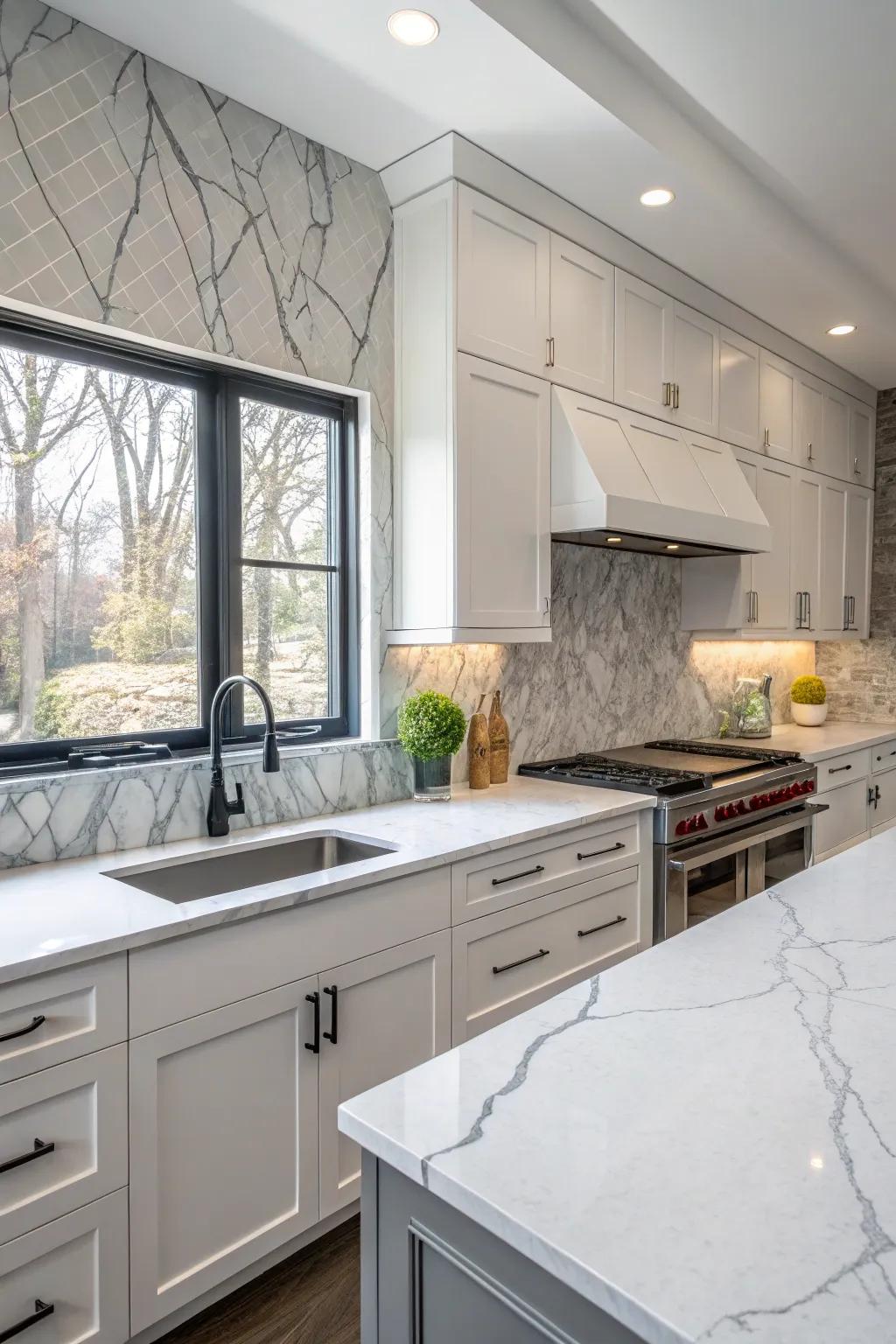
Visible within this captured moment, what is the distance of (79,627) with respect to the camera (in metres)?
2.25

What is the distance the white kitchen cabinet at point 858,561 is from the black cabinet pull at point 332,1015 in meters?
4.17

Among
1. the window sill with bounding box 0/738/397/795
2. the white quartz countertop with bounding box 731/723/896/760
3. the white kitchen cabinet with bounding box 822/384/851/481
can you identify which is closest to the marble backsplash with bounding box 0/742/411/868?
the window sill with bounding box 0/738/397/795

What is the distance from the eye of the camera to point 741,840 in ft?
10.6

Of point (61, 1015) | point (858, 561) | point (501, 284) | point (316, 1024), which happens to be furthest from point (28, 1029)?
point (858, 561)

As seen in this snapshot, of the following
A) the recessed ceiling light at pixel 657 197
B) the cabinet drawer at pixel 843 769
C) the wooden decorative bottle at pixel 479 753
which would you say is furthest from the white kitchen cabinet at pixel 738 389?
the wooden decorative bottle at pixel 479 753

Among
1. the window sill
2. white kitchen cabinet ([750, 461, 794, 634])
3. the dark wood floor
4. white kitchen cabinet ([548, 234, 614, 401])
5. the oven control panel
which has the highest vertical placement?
white kitchen cabinet ([548, 234, 614, 401])

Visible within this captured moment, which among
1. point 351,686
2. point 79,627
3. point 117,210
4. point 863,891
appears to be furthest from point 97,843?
point 863,891

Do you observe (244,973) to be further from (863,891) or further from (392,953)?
(863,891)

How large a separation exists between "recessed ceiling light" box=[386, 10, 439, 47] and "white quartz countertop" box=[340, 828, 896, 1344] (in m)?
2.18

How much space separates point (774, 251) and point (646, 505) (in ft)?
4.03

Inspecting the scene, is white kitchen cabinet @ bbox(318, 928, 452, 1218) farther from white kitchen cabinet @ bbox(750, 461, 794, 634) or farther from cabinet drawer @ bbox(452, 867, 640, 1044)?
white kitchen cabinet @ bbox(750, 461, 794, 634)

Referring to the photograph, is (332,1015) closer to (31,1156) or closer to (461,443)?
(31,1156)

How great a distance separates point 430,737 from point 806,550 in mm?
2840

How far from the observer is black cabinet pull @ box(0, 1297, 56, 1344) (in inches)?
57.4
